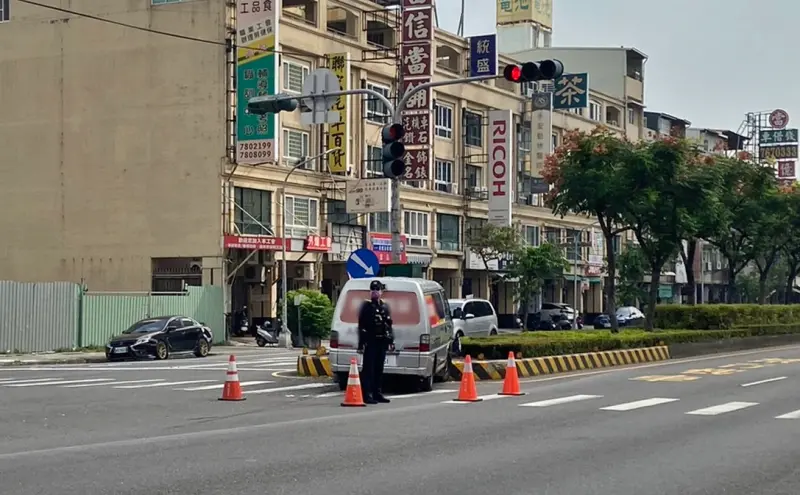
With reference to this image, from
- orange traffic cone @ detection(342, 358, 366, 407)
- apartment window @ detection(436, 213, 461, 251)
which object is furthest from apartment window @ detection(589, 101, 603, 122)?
orange traffic cone @ detection(342, 358, 366, 407)

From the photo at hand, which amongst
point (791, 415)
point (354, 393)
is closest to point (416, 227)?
point (354, 393)

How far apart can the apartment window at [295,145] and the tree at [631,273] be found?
29.6 metres

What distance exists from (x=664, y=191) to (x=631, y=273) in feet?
132

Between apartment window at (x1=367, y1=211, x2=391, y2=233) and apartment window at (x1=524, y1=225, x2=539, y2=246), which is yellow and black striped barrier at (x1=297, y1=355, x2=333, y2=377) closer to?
apartment window at (x1=367, y1=211, x2=391, y2=233)

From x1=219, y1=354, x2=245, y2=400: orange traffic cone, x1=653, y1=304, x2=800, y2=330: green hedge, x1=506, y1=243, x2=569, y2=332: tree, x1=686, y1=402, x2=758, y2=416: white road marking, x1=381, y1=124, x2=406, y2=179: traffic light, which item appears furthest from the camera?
x1=506, y1=243, x2=569, y2=332: tree

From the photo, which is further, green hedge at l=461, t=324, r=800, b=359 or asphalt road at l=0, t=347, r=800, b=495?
green hedge at l=461, t=324, r=800, b=359

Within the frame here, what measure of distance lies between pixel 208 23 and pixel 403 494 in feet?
131

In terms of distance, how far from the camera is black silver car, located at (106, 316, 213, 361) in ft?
112

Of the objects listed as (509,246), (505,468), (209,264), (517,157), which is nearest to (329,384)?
(505,468)

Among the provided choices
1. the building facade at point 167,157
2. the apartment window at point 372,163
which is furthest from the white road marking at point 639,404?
the apartment window at point 372,163

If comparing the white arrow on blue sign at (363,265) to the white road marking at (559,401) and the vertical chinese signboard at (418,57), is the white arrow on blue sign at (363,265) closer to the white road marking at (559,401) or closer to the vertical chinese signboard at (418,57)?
the white road marking at (559,401)

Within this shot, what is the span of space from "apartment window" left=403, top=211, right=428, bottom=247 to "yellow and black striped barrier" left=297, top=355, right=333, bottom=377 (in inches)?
1305

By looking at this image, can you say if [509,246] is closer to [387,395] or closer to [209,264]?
[209,264]

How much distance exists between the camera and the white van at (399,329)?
19953 mm
